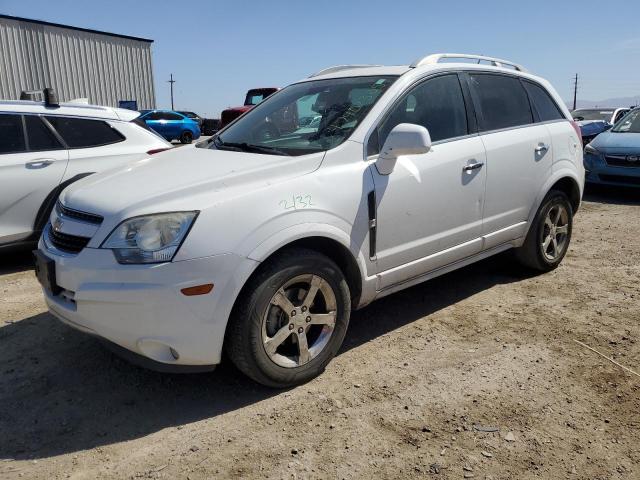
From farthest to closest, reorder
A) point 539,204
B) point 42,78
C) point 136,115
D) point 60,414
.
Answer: point 42,78 < point 136,115 < point 539,204 < point 60,414

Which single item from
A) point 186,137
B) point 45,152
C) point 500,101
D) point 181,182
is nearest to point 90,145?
point 45,152

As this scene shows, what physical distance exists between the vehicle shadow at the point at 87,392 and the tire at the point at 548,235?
1.34m

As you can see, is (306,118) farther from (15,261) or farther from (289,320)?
(15,261)

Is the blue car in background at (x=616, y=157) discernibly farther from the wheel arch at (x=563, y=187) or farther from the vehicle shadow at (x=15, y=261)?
the vehicle shadow at (x=15, y=261)

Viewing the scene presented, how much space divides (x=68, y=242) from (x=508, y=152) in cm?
309

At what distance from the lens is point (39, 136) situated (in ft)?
17.3

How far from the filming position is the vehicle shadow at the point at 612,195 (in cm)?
880

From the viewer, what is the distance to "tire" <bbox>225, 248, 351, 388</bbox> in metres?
2.73

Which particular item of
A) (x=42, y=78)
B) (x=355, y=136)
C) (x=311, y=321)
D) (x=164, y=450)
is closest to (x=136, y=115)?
(x=355, y=136)

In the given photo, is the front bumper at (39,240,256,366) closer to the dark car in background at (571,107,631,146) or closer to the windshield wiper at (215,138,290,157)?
the windshield wiper at (215,138,290,157)

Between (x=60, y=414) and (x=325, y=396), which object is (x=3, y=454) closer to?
(x=60, y=414)

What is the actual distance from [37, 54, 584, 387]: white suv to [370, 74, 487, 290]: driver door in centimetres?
1

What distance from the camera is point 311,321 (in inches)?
119

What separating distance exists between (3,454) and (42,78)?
24.8 meters
